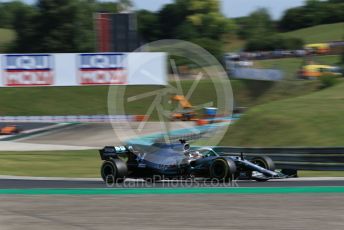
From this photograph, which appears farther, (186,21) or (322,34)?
(186,21)

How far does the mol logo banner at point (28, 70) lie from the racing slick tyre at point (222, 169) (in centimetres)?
2119

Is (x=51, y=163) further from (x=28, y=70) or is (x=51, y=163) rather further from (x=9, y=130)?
(x=28, y=70)

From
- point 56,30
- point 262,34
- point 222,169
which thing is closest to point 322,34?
point 262,34

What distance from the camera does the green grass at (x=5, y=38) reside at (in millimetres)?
82463

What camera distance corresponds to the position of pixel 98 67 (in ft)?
105

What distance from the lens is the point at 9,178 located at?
14.3m

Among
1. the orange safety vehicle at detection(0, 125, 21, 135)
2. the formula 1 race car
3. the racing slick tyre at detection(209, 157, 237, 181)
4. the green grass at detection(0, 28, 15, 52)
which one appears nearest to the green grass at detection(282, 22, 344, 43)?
the green grass at detection(0, 28, 15, 52)

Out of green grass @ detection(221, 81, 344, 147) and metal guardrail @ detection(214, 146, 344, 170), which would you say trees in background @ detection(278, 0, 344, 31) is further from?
metal guardrail @ detection(214, 146, 344, 170)

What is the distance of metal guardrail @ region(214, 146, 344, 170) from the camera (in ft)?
48.5

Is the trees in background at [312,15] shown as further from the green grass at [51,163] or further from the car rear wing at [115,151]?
the car rear wing at [115,151]

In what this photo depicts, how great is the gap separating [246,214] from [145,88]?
1376 inches

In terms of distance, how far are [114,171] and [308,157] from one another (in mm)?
4953

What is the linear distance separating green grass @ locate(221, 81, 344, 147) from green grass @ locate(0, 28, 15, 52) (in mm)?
61956

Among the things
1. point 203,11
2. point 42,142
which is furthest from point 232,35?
point 42,142
